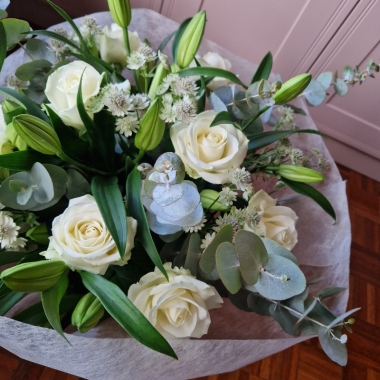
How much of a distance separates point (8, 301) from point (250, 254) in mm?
247

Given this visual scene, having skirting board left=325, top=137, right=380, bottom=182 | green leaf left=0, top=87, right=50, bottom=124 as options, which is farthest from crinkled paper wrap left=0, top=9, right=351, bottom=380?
skirting board left=325, top=137, right=380, bottom=182

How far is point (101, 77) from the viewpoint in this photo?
0.38 meters

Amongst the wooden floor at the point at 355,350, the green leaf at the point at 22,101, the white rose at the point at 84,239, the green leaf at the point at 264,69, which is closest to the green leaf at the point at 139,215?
the white rose at the point at 84,239

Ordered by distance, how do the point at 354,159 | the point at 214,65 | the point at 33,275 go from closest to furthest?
the point at 33,275, the point at 214,65, the point at 354,159

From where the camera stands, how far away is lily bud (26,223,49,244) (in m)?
0.37

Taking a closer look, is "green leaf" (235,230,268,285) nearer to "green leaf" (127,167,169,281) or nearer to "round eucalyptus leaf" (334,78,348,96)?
"green leaf" (127,167,169,281)

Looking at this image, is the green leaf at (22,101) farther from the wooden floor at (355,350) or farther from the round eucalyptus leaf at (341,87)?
the wooden floor at (355,350)

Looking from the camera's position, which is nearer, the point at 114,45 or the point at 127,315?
the point at 127,315

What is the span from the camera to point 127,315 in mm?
330

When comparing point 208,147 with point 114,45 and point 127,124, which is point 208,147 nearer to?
point 127,124

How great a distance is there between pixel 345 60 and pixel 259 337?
892 millimetres

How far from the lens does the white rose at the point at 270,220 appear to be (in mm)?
399

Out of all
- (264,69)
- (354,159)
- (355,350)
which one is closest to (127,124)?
(264,69)

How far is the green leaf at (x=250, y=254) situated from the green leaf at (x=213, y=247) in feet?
0.07
